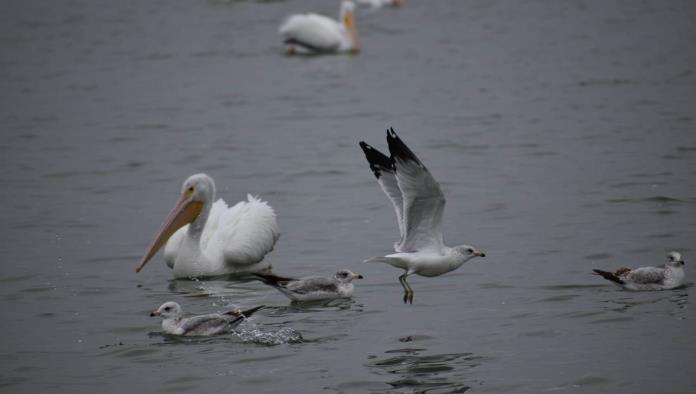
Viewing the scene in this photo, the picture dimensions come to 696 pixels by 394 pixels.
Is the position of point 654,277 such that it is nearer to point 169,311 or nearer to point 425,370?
point 425,370

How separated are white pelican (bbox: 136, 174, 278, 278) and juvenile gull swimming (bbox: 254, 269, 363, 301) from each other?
1.23 m

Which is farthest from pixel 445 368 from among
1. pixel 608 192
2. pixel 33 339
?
pixel 608 192

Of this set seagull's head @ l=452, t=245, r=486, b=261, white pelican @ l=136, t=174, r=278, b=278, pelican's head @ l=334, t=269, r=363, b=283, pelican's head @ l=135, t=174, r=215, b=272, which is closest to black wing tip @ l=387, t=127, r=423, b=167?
seagull's head @ l=452, t=245, r=486, b=261

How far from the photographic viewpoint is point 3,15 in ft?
101

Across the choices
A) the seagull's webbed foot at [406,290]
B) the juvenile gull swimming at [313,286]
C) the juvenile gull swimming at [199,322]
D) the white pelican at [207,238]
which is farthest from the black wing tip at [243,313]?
the white pelican at [207,238]

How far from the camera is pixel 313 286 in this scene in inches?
345

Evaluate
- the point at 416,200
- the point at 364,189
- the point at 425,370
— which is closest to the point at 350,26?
the point at 364,189

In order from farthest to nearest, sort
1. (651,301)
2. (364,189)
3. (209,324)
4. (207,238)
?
(364,189) < (207,238) < (651,301) < (209,324)

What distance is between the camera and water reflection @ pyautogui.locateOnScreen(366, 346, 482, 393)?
696 centimetres

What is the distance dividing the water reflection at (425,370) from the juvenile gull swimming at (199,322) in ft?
3.30

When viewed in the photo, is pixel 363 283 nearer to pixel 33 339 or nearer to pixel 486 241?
pixel 486 241

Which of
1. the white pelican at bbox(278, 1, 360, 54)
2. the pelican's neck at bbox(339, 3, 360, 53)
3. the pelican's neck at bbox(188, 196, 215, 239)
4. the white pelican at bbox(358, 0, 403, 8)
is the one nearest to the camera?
the pelican's neck at bbox(188, 196, 215, 239)

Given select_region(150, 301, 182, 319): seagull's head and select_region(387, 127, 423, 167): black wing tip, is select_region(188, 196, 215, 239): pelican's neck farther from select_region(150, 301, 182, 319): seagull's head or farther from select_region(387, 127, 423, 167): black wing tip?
select_region(387, 127, 423, 167): black wing tip

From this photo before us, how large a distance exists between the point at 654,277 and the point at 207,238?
3.82m
